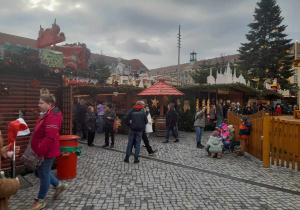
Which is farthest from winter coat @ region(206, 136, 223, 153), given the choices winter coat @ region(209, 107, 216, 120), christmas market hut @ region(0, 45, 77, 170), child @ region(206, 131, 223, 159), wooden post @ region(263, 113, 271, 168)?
winter coat @ region(209, 107, 216, 120)

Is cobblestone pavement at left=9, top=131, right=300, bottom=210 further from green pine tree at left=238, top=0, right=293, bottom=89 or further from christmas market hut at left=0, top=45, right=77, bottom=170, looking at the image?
green pine tree at left=238, top=0, right=293, bottom=89

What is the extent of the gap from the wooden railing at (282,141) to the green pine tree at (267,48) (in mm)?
29724

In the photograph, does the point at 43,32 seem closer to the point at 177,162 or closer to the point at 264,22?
the point at 177,162

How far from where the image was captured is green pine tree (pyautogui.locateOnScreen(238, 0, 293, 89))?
33844mm

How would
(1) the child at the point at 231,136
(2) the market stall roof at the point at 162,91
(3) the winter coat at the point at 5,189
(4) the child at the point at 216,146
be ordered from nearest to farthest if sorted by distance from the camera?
(3) the winter coat at the point at 5,189, (4) the child at the point at 216,146, (1) the child at the point at 231,136, (2) the market stall roof at the point at 162,91

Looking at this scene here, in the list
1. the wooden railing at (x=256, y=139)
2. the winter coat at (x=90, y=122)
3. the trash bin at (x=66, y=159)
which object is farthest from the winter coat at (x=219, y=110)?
the trash bin at (x=66, y=159)

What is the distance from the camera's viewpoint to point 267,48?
3503cm

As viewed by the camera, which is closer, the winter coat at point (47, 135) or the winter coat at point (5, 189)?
the winter coat at point (5, 189)

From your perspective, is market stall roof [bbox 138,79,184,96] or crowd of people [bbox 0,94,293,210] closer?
crowd of people [bbox 0,94,293,210]

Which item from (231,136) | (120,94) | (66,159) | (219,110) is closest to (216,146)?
(231,136)

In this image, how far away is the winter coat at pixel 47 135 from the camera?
3443mm

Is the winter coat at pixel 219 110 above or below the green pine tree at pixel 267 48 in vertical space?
below

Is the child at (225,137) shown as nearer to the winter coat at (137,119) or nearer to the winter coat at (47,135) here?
the winter coat at (137,119)

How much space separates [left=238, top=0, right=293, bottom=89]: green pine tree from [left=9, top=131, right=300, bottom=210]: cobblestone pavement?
30.7 m
